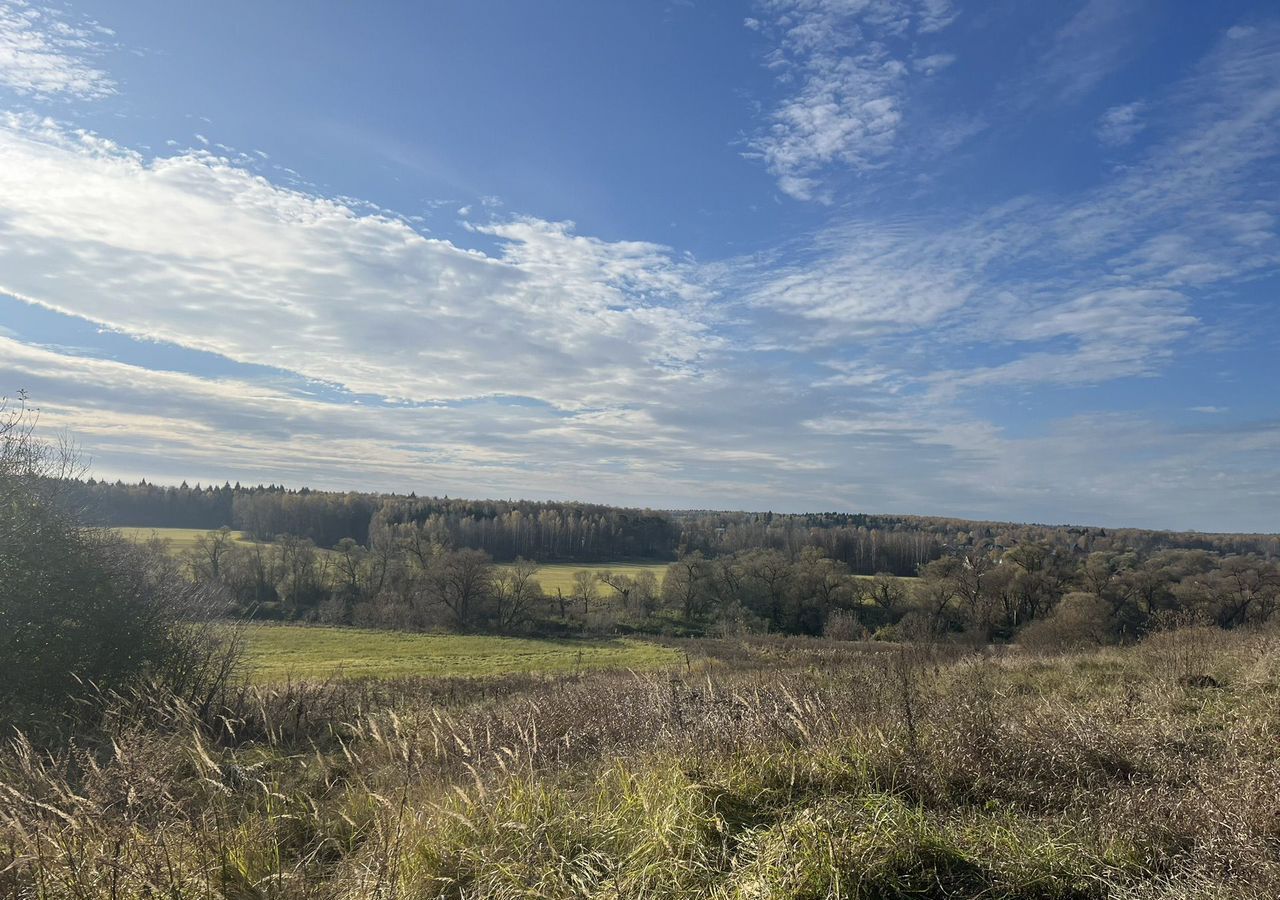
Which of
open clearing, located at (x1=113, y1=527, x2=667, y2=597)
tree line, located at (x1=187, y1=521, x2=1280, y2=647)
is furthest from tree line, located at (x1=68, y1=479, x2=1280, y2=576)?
tree line, located at (x1=187, y1=521, x2=1280, y2=647)

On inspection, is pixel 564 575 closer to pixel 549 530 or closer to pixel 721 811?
pixel 549 530

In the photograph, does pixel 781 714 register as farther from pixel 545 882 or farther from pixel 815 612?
pixel 815 612

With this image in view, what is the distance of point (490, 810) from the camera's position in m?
4.82

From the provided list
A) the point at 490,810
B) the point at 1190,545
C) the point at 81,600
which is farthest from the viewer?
the point at 1190,545

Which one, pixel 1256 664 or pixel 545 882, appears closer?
pixel 545 882

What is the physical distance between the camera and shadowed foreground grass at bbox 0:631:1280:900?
389cm

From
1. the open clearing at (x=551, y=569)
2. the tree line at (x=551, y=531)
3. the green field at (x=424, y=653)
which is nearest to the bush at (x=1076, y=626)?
the green field at (x=424, y=653)

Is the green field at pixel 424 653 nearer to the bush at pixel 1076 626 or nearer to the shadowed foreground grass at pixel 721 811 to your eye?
the bush at pixel 1076 626

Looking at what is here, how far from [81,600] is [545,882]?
1200 cm

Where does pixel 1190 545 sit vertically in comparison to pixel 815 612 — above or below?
above

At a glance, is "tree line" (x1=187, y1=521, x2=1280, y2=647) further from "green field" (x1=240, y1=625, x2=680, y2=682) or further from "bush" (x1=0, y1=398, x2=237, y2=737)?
"bush" (x1=0, y1=398, x2=237, y2=737)

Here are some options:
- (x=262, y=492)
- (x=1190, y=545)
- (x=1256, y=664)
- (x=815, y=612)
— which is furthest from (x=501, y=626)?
(x=1190, y=545)

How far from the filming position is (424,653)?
4334cm

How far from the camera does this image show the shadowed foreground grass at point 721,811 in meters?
3.89
